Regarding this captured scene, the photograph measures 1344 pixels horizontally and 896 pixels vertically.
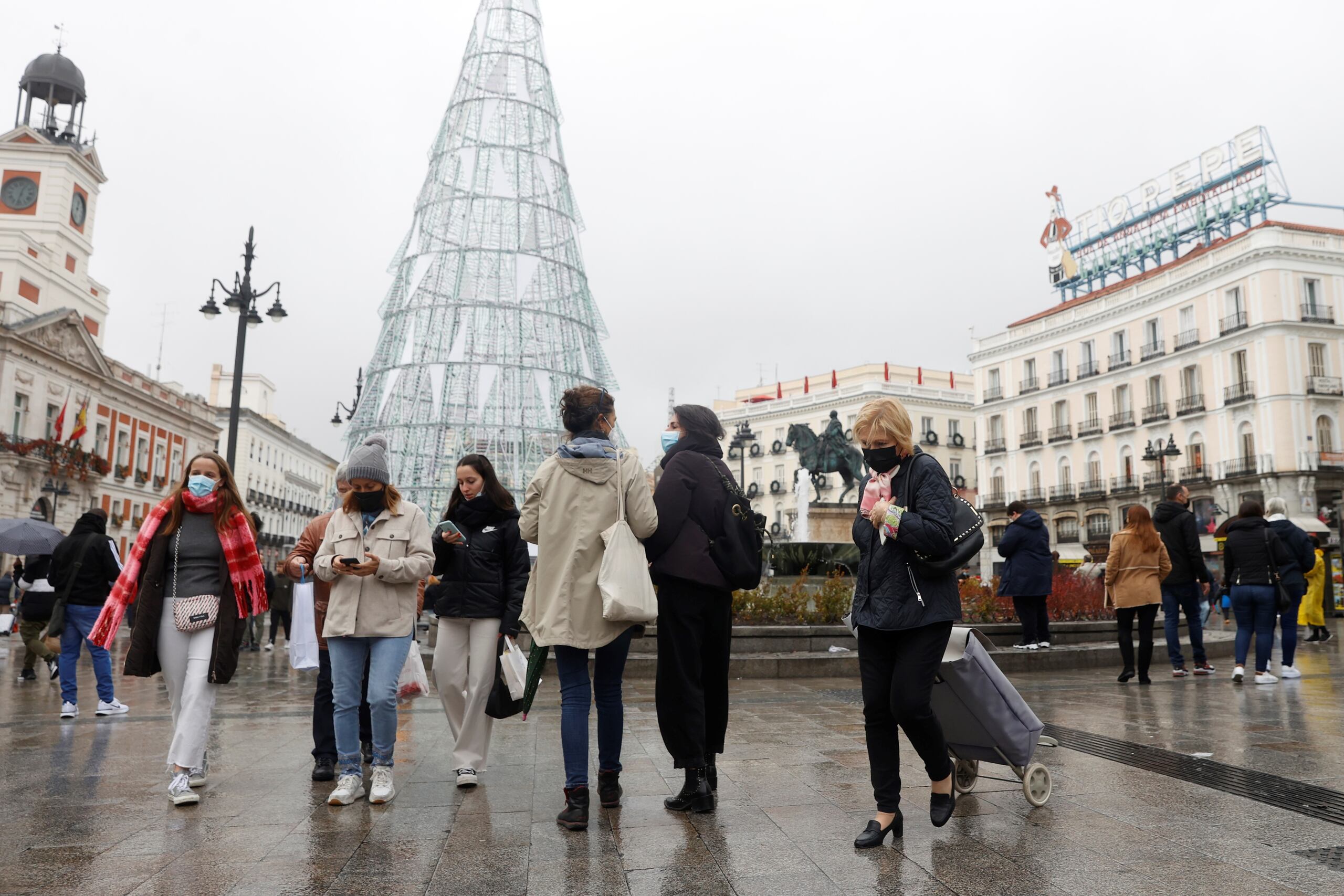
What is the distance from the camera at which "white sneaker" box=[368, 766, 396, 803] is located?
4.59 m

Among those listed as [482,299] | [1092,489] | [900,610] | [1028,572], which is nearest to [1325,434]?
[1092,489]

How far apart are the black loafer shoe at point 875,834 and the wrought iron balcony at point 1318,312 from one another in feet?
152

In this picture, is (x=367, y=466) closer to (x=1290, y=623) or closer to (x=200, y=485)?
(x=200, y=485)

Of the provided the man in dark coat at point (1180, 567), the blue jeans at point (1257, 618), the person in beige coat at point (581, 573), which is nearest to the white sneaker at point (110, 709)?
the person in beige coat at point (581, 573)

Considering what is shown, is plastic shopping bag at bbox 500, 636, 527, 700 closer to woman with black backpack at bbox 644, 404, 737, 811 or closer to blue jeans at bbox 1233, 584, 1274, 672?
woman with black backpack at bbox 644, 404, 737, 811

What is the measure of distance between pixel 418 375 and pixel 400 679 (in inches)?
1090

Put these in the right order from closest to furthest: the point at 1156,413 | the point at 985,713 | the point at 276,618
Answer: the point at 985,713 → the point at 276,618 → the point at 1156,413

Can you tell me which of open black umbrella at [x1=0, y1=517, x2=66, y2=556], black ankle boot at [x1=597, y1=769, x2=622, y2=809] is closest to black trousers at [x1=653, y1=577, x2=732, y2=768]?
black ankle boot at [x1=597, y1=769, x2=622, y2=809]

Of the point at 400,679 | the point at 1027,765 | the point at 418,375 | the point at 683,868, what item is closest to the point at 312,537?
the point at 400,679

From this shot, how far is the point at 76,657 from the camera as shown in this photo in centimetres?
821

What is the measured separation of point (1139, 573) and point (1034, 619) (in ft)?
6.84

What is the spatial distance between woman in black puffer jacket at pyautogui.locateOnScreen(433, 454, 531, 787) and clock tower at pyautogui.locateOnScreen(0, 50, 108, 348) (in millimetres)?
45456

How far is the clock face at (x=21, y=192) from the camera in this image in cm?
4888

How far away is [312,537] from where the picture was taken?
557cm
